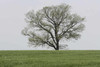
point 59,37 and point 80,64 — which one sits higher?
point 59,37

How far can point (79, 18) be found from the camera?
45.7m

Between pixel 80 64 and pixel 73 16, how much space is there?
113 ft

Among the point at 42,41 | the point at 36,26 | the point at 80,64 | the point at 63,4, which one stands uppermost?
the point at 63,4

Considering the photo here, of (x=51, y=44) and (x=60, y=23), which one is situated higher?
(x=60, y=23)

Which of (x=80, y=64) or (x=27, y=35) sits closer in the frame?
(x=80, y=64)

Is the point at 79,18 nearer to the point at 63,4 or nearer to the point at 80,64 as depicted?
the point at 63,4

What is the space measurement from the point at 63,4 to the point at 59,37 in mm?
6707

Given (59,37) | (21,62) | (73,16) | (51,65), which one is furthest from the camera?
(73,16)

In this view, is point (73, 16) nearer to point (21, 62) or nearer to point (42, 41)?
point (42, 41)

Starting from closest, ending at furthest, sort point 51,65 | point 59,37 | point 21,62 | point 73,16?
point 51,65 < point 21,62 < point 59,37 < point 73,16

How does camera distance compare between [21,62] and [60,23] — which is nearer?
[21,62]

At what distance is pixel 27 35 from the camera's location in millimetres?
45969

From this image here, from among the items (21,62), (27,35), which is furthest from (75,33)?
(21,62)

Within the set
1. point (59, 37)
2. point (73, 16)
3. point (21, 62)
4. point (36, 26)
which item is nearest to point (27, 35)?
point (36, 26)
